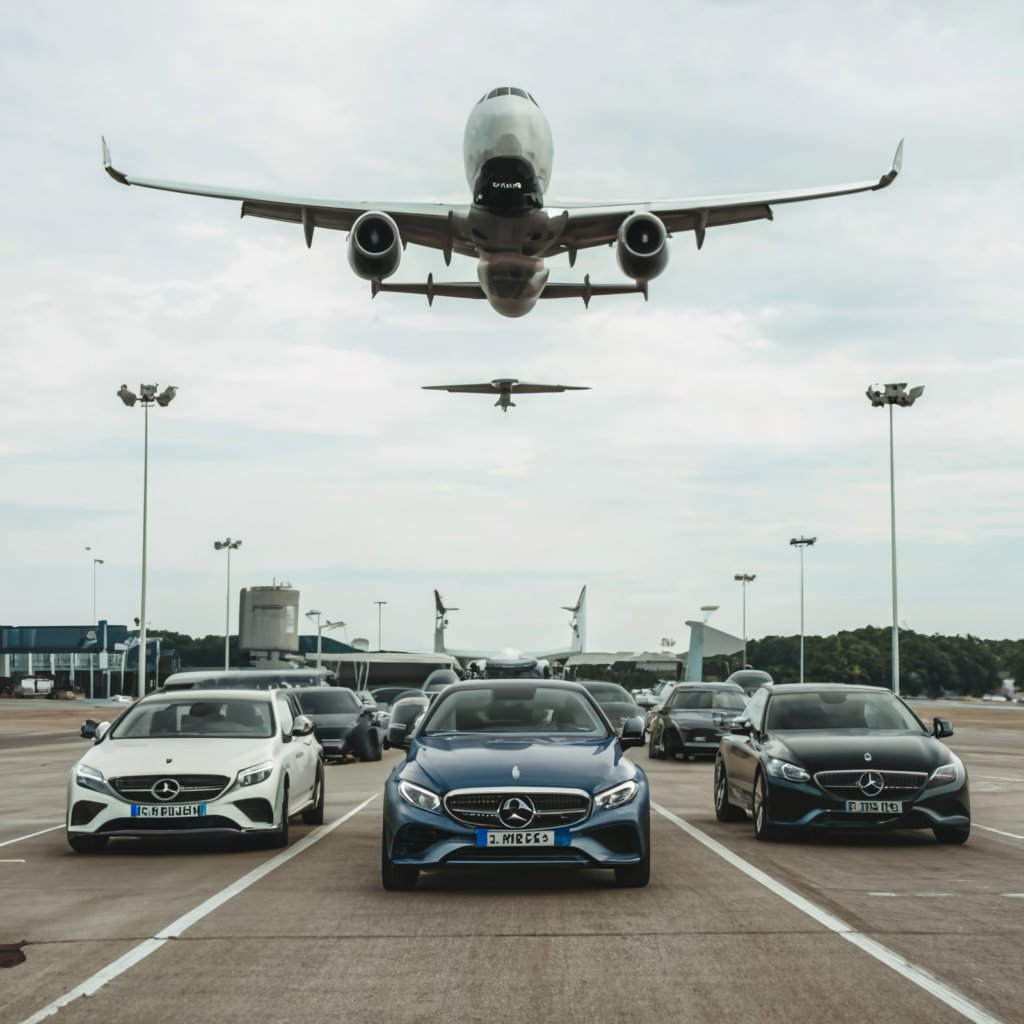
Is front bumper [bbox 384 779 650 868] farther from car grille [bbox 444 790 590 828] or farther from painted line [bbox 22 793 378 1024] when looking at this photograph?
painted line [bbox 22 793 378 1024]

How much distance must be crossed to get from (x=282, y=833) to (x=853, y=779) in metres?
4.79

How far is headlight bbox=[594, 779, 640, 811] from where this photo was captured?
31.1 ft

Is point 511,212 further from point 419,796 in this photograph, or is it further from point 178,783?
point 419,796

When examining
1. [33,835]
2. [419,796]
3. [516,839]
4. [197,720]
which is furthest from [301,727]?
[516,839]

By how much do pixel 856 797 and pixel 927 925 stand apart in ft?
14.2

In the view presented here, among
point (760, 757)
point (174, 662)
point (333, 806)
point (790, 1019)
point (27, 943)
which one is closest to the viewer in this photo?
point (790, 1019)

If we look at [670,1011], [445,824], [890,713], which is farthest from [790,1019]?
[890,713]

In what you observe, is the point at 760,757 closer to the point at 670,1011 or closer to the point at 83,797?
the point at 83,797

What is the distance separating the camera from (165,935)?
8.06 m

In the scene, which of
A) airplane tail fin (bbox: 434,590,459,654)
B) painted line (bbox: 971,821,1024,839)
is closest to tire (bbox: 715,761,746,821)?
painted line (bbox: 971,821,1024,839)

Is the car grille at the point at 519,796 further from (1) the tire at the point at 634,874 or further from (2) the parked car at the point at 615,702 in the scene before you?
(2) the parked car at the point at 615,702

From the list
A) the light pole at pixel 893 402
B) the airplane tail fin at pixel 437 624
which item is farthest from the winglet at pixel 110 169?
the airplane tail fin at pixel 437 624

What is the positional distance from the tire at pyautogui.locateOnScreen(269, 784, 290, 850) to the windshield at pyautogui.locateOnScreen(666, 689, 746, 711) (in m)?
16.6

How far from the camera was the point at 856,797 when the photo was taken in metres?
12.6
